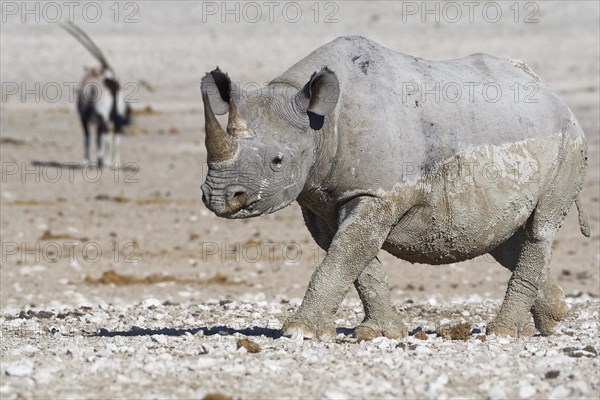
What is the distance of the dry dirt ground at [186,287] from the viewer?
7.51 m

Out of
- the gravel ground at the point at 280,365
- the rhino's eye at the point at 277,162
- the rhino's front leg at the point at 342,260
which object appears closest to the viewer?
the gravel ground at the point at 280,365

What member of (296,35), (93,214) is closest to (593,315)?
Result: (93,214)

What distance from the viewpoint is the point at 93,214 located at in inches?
863

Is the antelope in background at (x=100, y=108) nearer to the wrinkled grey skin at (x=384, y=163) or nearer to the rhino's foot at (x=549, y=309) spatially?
the rhino's foot at (x=549, y=309)

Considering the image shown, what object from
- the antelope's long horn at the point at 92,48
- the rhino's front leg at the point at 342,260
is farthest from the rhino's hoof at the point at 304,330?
the antelope's long horn at the point at 92,48

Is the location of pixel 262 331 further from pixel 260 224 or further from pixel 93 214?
pixel 93 214

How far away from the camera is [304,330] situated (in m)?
9.14

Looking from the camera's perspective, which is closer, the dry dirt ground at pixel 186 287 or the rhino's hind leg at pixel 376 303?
the dry dirt ground at pixel 186 287

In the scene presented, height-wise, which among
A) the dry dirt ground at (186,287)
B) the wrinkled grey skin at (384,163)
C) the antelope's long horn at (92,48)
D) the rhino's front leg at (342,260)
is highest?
the antelope's long horn at (92,48)

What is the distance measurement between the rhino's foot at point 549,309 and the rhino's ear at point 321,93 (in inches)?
128

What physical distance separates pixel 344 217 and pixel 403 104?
916 millimetres

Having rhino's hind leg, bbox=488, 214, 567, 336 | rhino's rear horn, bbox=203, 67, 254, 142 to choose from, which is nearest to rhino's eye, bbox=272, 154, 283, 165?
rhino's rear horn, bbox=203, 67, 254, 142

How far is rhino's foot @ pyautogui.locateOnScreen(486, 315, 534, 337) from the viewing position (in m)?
10.5

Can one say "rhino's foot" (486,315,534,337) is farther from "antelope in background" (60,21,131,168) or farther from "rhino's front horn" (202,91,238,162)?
"antelope in background" (60,21,131,168)
